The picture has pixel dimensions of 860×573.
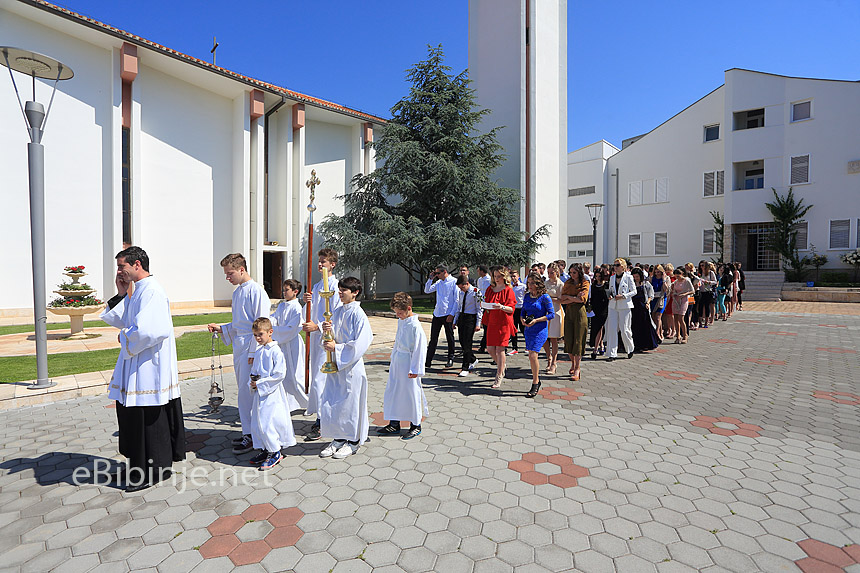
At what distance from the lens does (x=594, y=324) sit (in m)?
9.73

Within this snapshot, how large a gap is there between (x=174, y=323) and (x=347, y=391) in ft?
41.2

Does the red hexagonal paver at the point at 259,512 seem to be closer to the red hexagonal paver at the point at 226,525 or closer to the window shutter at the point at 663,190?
the red hexagonal paver at the point at 226,525

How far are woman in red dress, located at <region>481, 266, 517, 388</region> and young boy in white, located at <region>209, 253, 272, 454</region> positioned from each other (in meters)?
3.66

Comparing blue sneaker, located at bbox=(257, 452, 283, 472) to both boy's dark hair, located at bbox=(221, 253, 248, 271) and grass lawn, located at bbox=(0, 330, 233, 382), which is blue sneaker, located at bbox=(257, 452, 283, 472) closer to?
boy's dark hair, located at bbox=(221, 253, 248, 271)

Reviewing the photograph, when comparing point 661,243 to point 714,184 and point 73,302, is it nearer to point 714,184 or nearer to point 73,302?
point 714,184

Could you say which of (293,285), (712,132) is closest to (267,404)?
(293,285)

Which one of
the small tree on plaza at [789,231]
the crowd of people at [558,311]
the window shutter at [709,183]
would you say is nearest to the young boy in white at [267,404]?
the crowd of people at [558,311]

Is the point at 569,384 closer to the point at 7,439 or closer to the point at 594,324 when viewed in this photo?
the point at 594,324

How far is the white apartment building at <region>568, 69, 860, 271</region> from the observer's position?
26.8 m

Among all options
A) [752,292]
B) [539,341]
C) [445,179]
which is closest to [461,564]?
[539,341]

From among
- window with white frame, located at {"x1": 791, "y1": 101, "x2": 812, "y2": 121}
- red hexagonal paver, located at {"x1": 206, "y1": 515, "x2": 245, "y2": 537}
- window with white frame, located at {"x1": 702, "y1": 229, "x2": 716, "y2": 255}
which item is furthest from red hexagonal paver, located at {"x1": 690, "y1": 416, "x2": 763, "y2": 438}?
window with white frame, located at {"x1": 791, "y1": 101, "x2": 812, "y2": 121}

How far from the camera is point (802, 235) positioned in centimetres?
2777

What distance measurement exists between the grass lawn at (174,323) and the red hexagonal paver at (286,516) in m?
11.3

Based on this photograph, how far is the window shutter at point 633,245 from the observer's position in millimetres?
35156
